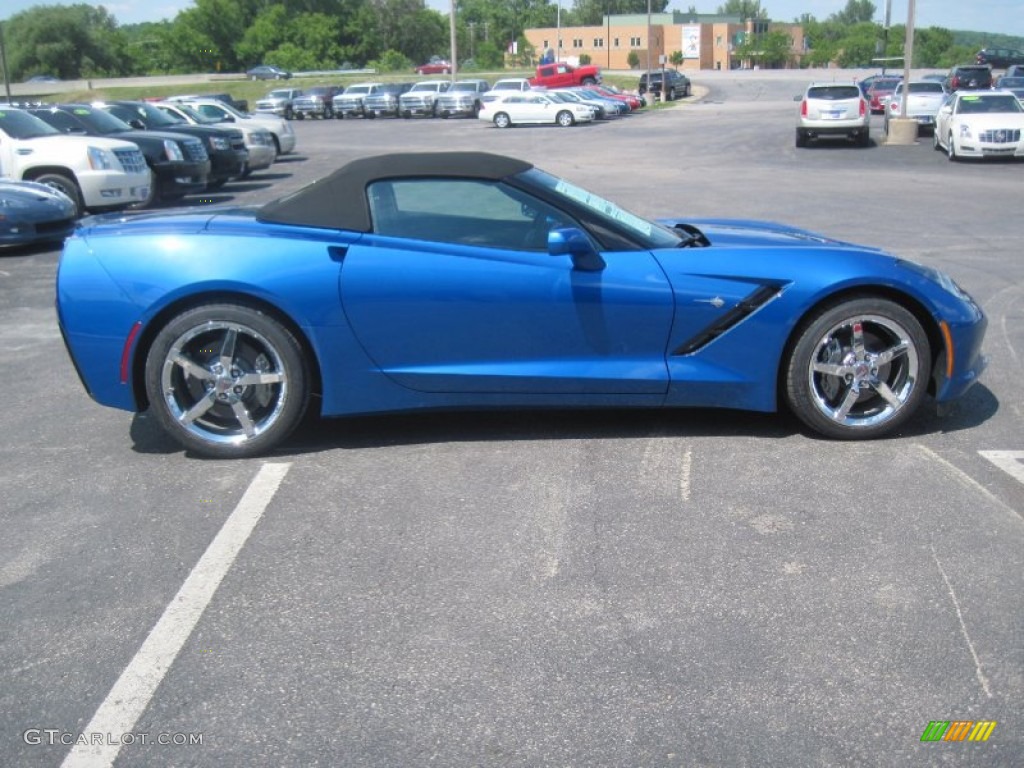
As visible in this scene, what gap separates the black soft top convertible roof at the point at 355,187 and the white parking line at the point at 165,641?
1315 millimetres

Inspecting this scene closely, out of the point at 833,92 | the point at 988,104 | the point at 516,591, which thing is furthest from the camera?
the point at 833,92

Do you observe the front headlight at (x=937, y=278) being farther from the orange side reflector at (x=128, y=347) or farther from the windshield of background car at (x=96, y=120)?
the windshield of background car at (x=96, y=120)

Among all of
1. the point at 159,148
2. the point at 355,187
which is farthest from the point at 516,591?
the point at 159,148

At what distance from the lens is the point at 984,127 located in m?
21.6

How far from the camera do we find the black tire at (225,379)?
16.5ft

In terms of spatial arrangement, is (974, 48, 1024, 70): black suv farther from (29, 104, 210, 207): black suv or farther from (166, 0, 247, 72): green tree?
(166, 0, 247, 72): green tree

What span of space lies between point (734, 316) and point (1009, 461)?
142 centimetres

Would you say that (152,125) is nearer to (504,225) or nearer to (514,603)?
(504,225)

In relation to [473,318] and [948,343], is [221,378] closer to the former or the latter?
[473,318]

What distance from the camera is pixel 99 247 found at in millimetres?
5121

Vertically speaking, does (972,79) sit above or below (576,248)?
below

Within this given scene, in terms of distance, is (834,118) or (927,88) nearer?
(834,118)

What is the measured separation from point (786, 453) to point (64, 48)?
4392 inches

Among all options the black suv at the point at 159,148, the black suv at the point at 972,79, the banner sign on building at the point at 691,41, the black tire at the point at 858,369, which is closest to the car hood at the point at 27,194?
the black suv at the point at 159,148
